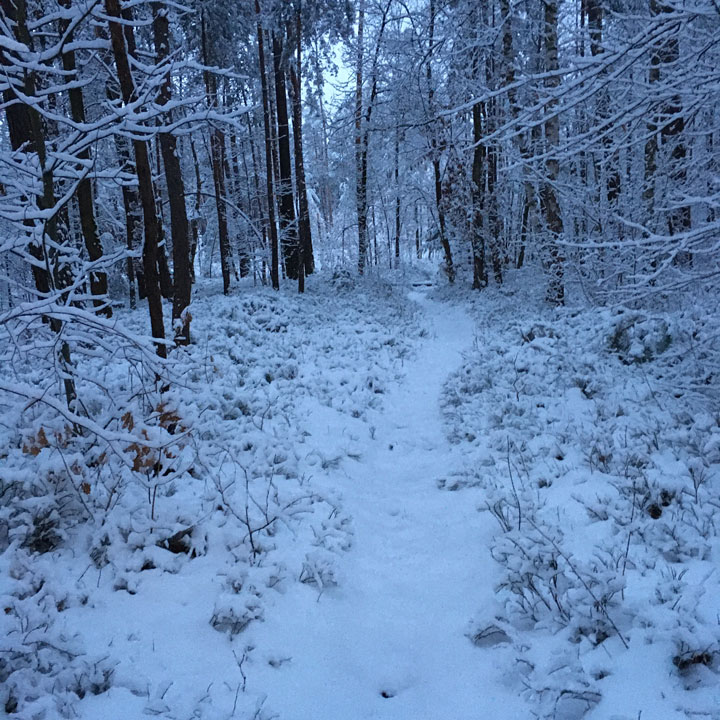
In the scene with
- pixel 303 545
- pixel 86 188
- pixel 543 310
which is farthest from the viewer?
pixel 543 310

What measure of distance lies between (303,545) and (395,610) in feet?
3.40

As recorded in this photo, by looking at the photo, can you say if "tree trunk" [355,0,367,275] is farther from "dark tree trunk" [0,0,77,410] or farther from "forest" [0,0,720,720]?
"dark tree trunk" [0,0,77,410]

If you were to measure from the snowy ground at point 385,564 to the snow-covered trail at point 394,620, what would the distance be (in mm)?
16

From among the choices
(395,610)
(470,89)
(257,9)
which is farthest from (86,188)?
(257,9)

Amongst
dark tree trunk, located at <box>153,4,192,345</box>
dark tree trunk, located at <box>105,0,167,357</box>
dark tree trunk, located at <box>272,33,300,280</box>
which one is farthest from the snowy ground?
dark tree trunk, located at <box>272,33,300,280</box>

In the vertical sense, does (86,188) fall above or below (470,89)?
below

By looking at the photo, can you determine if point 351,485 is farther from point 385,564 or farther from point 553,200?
point 553,200

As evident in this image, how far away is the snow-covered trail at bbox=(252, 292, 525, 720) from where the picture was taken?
2842mm

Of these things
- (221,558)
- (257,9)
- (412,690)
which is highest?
(257,9)

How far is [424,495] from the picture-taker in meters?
5.40

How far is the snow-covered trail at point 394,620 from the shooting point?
9.32 feet

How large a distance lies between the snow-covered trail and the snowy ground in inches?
0.6

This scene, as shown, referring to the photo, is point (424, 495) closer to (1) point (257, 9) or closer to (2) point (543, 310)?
(2) point (543, 310)

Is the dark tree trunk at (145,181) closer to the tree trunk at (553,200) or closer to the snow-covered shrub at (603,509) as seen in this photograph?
the snow-covered shrub at (603,509)
